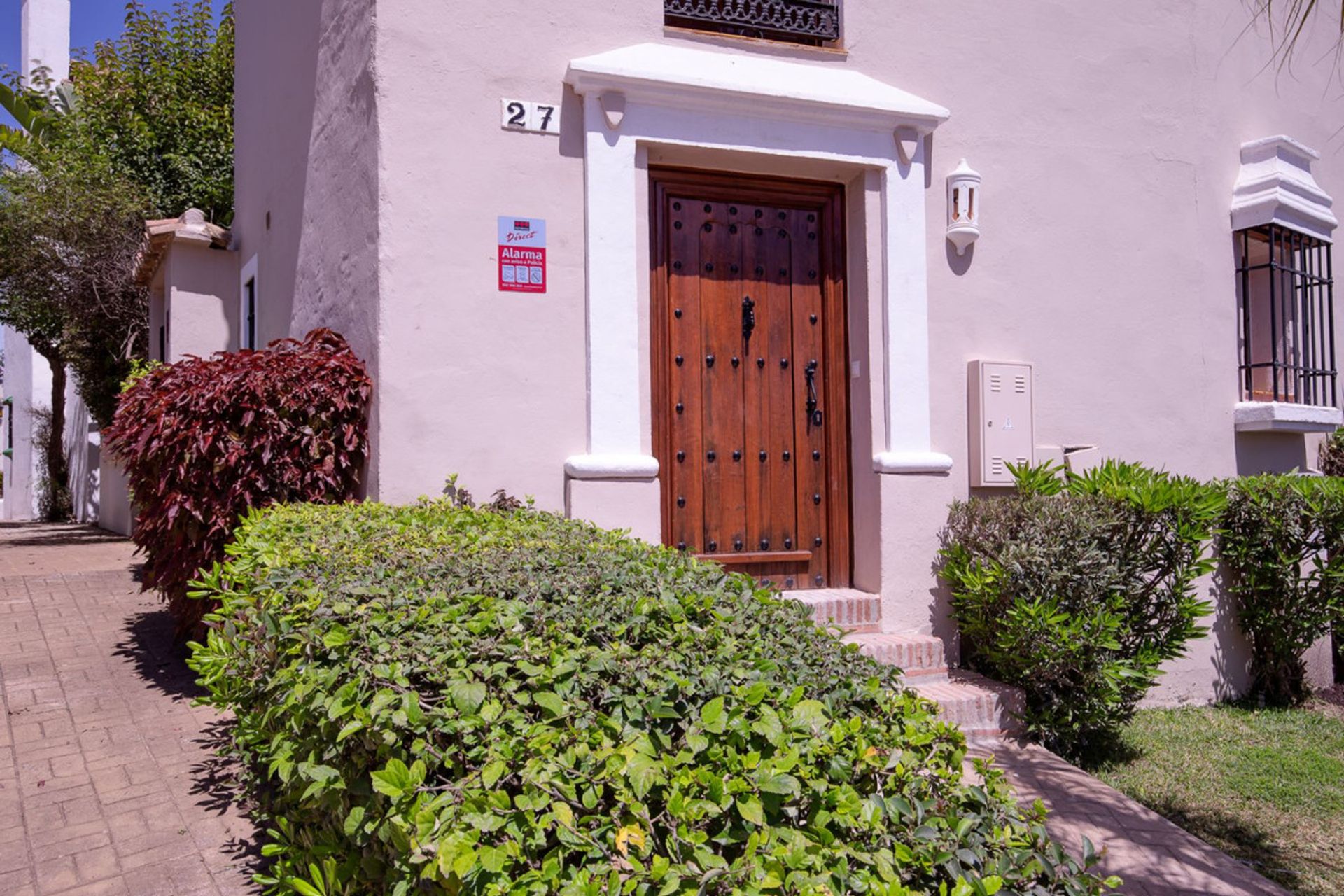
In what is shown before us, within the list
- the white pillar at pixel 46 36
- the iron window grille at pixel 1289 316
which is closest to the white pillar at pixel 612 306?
the iron window grille at pixel 1289 316

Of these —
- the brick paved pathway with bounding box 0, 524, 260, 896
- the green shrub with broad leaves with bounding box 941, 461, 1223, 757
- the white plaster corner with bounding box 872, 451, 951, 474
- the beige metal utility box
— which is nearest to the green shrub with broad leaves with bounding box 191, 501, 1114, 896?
the brick paved pathway with bounding box 0, 524, 260, 896

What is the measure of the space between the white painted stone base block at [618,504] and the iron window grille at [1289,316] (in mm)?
4681

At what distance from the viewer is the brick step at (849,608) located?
17.4 feet

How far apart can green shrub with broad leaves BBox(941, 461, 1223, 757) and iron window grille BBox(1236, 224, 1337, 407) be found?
2.39m

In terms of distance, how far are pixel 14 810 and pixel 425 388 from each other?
2423 mm

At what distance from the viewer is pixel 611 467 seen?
495cm

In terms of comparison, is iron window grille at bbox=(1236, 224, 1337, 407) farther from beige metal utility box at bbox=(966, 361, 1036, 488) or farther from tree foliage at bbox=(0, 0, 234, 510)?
tree foliage at bbox=(0, 0, 234, 510)

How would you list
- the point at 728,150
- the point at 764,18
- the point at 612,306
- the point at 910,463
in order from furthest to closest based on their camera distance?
the point at 764,18, the point at 910,463, the point at 728,150, the point at 612,306

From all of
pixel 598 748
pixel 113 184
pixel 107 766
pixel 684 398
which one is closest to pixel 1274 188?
pixel 684 398

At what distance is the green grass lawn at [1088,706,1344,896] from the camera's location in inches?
159

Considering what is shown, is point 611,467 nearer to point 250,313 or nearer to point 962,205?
point 962,205

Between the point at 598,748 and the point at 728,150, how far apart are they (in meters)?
4.18

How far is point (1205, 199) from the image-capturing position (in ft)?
21.8

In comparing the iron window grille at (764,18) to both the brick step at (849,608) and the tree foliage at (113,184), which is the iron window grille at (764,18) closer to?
the brick step at (849,608)
